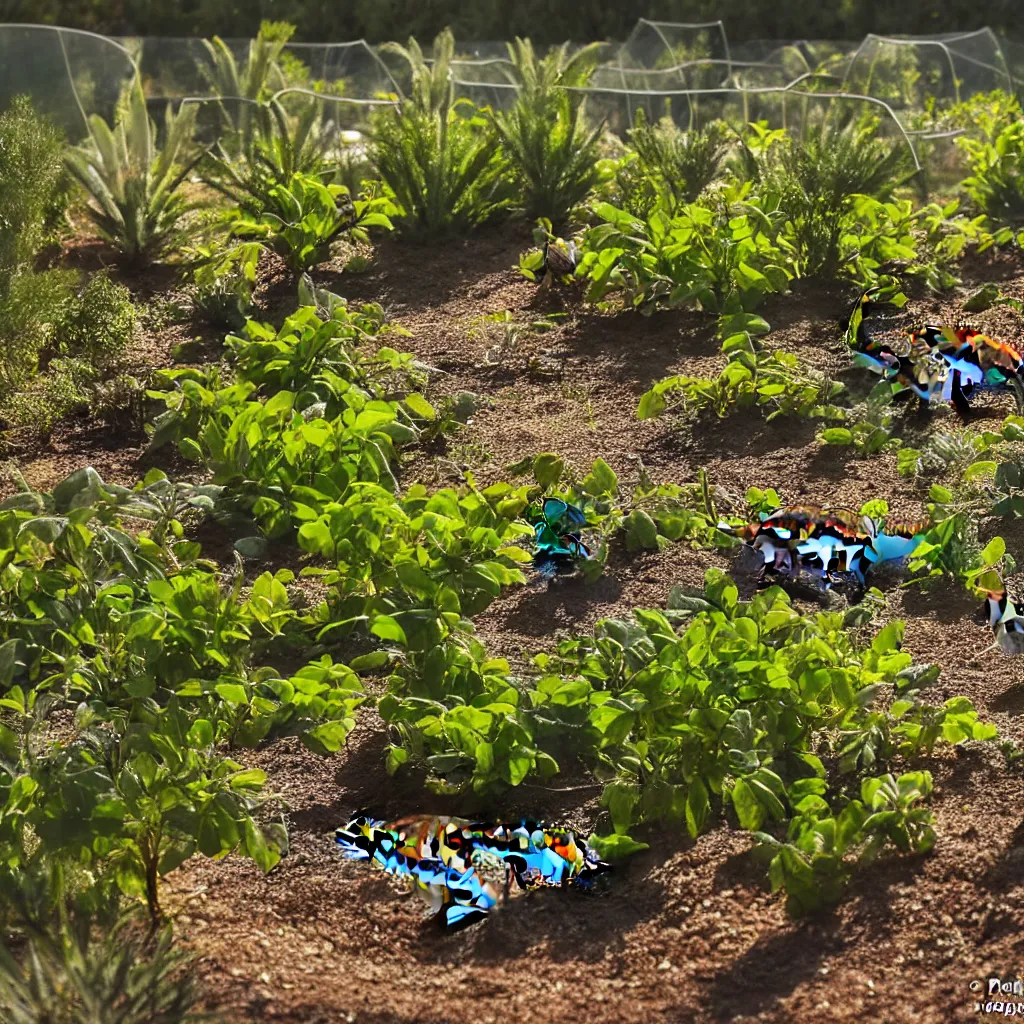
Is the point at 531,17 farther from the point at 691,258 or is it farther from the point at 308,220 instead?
the point at 691,258

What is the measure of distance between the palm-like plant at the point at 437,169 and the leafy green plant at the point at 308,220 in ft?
0.81

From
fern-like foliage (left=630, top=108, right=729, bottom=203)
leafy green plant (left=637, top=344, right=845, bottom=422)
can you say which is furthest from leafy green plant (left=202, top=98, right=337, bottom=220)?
leafy green plant (left=637, top=344, right=845, bottom=422)

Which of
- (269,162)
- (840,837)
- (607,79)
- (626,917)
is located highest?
(607,79)

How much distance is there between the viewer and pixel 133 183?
6.26m

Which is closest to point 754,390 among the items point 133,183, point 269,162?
point 269,162

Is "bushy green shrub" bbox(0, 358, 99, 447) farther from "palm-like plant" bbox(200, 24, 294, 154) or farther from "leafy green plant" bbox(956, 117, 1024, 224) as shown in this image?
"leafy green plant" bbox(956, 117, 1024, 224)

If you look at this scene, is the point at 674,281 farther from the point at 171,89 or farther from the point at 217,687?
the point at 171,89

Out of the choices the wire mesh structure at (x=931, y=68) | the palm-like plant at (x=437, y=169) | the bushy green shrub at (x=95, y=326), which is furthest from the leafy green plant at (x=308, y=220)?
the wire mesh structure at (x=931, y=68)

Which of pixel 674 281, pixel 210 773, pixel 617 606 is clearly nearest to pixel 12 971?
pixel 210 773

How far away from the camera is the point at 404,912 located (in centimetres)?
285

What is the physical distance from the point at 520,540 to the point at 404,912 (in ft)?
4.86

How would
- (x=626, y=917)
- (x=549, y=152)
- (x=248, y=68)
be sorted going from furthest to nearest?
(x=248, y=68) → (x=549, y=152) → (x=626, y=917)

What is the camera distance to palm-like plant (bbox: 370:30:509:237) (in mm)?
6270

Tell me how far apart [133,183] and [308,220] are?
942 mm
